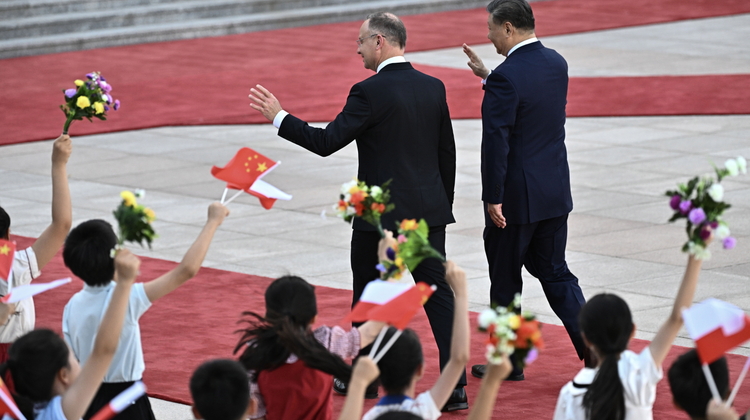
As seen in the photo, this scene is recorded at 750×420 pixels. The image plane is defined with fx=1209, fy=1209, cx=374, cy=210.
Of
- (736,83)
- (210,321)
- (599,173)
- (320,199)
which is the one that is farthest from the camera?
(736,83)

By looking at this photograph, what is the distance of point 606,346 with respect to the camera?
3934 millimetres

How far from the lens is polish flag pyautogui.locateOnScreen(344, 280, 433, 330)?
11.6ft

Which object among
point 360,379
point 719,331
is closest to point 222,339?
point 360,379

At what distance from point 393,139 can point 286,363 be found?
1.69m

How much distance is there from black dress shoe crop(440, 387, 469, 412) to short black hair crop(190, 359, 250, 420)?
7.50ft

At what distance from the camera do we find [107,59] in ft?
63.2

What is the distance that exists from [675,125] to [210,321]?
774 centimetres

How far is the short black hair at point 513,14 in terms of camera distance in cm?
607

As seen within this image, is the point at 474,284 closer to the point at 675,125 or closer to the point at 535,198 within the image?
the point at 535,198

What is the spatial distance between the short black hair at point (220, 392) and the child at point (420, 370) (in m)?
0.41

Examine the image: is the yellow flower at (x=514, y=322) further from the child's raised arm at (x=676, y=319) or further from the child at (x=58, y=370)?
the child at (x=58, y=370)

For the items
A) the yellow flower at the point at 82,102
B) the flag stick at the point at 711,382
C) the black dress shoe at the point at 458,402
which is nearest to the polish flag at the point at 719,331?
the flag stick at the point at 711,382

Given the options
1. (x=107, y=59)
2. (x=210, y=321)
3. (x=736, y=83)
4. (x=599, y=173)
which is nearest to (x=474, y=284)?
(x=210, y=321)

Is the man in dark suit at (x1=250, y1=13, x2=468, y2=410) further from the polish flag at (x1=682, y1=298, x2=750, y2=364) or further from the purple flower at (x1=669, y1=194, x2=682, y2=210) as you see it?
the polish flag at (x1=682, y1=298, x2=750, y2=364)
